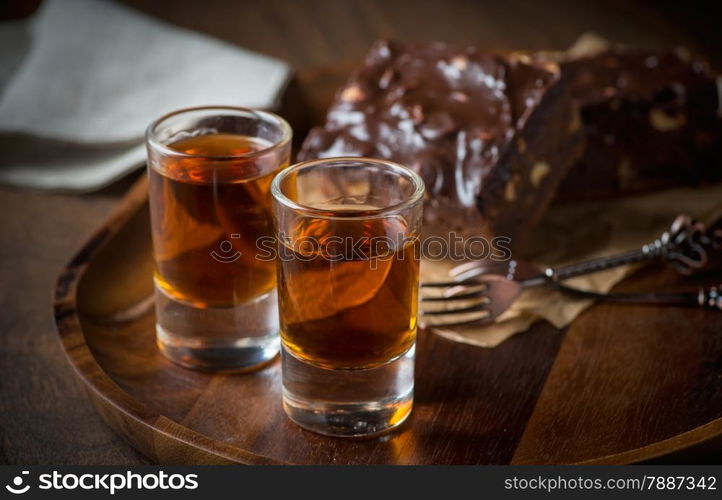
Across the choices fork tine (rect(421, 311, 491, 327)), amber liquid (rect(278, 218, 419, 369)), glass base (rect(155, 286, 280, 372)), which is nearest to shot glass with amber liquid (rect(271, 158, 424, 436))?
amber liquid (rect(278, 218, 419, 369))

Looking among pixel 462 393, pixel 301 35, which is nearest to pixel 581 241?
pixel 462 393

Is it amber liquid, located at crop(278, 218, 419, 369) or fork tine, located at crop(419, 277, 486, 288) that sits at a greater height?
amber liquid, located at crop(278, 218, 419, 369)

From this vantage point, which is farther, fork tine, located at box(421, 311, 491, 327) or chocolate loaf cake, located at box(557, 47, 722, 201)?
chocolate loaf cake, located at box(557, 47, 722, 201)

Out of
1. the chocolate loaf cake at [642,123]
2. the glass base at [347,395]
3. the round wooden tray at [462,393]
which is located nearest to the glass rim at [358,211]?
the glass base at [347,395]

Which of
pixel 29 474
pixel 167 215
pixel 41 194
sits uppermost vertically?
pixel 167 215

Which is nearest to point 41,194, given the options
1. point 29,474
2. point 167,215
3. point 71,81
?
point 71,81

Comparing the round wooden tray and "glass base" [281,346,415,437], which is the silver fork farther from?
"glass base" [281,346,415,437]

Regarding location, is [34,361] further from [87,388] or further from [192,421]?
[192,421]
